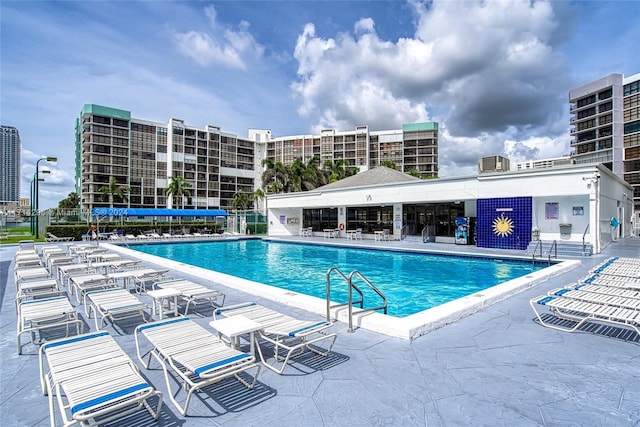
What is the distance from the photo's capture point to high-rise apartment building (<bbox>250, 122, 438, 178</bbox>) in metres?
78.1

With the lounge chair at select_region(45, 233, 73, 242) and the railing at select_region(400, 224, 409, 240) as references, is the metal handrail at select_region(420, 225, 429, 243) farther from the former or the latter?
the lounge chair at select_region(45, 233, 73, 242)

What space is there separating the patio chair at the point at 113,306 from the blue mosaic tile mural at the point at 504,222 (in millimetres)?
16979

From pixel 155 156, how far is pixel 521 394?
73.7 m

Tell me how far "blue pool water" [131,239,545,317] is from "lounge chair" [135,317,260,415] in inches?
201

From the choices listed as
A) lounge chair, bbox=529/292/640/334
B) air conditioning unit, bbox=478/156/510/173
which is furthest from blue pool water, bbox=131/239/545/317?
air conditioning unit, bbox=478/156/510/173

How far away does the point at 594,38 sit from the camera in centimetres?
1259

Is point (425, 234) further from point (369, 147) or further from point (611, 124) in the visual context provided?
point (369, 147)

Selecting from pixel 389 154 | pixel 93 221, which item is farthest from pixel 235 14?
pixel 389 154

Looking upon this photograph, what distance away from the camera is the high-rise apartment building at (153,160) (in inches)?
2399

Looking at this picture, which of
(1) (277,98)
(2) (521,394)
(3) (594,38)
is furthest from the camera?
(1) (277,98)

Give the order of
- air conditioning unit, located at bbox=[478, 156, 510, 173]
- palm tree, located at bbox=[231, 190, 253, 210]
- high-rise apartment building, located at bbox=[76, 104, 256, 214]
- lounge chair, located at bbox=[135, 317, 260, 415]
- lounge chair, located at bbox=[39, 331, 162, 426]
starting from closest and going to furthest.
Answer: lounge chair, located at bbox=[39, 331, 162, 426] < lounge chair, located at bbox=[135, 317, 260, 415] < air conditioning unit, located at bbox=[478, 156, 510, 173] < high-rise apartment building, located at bbox=[76, 104, 256, 214] < palm tree, located at bbox=[231, 190, 253, 210]

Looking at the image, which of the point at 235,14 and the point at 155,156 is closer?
the point at 235,14

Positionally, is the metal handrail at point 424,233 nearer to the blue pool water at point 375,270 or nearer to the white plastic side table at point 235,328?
the blue pool water at point 375,270

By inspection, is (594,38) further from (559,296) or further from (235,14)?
(235,14)
